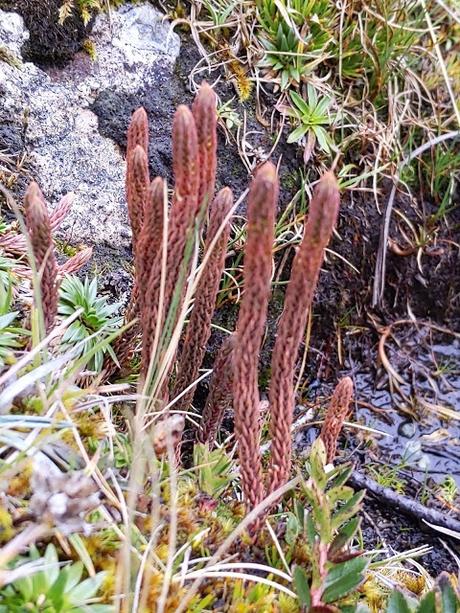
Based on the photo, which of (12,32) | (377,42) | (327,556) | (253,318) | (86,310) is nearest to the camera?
(253,318)

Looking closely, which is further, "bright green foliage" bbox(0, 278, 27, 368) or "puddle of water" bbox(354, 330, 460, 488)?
"puddle of water" bbox(354, 330, 460, 488)

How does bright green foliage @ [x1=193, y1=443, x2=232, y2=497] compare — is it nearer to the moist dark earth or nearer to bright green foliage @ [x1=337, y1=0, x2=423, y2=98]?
the moist dark earth

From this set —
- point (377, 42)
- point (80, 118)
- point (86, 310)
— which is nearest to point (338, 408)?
point (86, 310)

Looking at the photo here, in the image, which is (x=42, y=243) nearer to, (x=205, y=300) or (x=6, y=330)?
(x=6, y=330)

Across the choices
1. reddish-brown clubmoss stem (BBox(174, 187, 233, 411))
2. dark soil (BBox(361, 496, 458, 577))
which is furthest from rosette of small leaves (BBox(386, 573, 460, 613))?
dark soil (BBox(361, 496, 458, 577))

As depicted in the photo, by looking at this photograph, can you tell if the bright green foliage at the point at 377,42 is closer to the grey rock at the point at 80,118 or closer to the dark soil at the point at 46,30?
the grey rock at the point at 80,118
